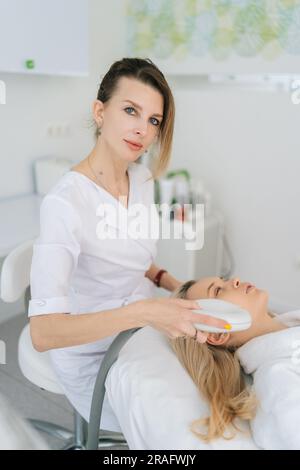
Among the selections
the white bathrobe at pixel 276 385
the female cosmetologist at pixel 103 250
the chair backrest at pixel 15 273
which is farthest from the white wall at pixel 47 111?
the white bathrobe at pixel 276 385

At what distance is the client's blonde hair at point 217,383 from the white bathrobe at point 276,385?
21 mm

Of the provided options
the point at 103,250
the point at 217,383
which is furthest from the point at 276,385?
the point at 103,250

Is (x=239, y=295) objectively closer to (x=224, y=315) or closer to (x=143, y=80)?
(x=224, y=315)

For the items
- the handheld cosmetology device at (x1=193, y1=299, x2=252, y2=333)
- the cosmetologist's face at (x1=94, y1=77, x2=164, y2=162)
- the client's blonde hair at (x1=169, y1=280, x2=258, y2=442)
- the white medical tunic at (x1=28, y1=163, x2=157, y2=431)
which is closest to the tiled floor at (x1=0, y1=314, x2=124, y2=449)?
the white medical tunic at (x1=28, y1=163, x2=157, y2=431)

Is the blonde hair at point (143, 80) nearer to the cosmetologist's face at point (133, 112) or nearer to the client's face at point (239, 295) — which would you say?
the cosmetologist's face at point (133, 112)

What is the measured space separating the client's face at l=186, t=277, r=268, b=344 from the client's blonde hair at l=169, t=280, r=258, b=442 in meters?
0.06

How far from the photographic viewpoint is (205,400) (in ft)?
2.10

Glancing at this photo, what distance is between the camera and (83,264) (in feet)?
2.72

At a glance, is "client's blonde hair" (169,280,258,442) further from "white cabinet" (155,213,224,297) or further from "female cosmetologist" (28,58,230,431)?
"white cabinet" (155,213,224,297)

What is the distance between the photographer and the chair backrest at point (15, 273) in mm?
879

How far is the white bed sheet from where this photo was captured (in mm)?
579

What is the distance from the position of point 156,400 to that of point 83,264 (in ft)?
1.02

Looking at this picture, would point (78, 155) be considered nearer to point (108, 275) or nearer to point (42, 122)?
point (42, 122)

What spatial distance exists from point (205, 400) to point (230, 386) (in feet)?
0.20
